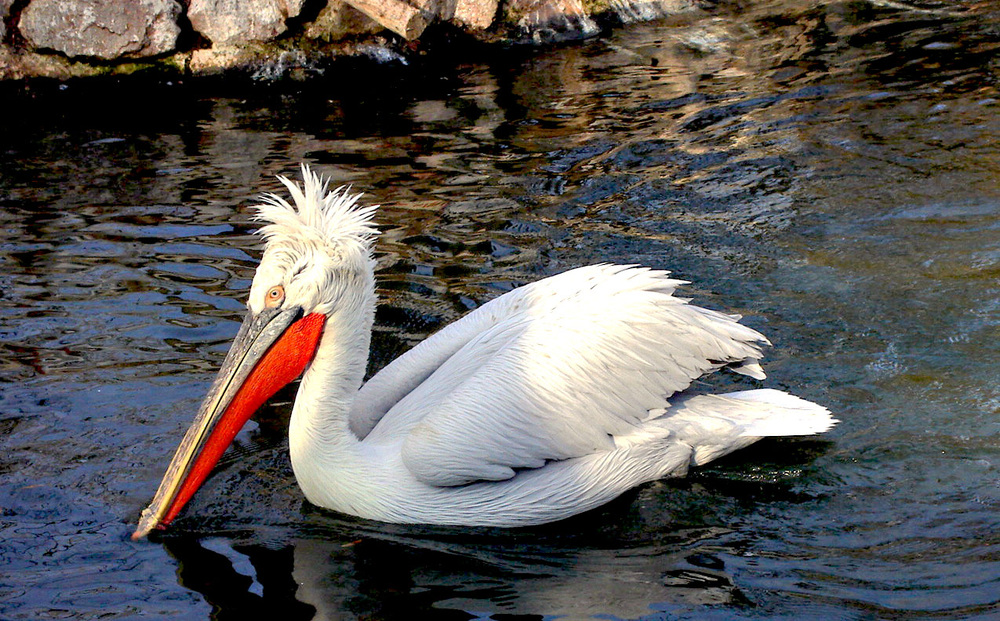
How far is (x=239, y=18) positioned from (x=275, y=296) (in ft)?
22.1

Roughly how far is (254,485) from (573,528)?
1191mm

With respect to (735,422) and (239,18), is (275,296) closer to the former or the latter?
(735,422)

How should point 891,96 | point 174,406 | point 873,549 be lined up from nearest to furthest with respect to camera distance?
point 873,549
point 174,406
point 891,96

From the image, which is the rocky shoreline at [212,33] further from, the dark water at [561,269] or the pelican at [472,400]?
the pelican at [472,400]

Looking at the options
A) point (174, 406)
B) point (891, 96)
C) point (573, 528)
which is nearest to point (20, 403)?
point (174, 406)

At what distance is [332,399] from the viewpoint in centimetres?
371

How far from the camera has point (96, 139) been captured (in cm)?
838

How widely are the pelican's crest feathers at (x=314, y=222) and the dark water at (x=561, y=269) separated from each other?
37.4 inches

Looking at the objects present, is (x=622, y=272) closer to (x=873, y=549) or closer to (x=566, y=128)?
→ (x=873, y=549)

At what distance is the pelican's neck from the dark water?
7.6 inches

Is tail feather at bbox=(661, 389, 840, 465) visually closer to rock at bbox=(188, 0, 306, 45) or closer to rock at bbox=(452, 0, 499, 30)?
rock at bbox=(188, 0, 306, 45)

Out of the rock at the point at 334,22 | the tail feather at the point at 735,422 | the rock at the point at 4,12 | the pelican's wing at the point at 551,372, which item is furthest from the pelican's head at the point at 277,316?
the rock at the point at 4,12

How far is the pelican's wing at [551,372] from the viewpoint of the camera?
3590 mm

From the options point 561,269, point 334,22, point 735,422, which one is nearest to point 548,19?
point 334,22
